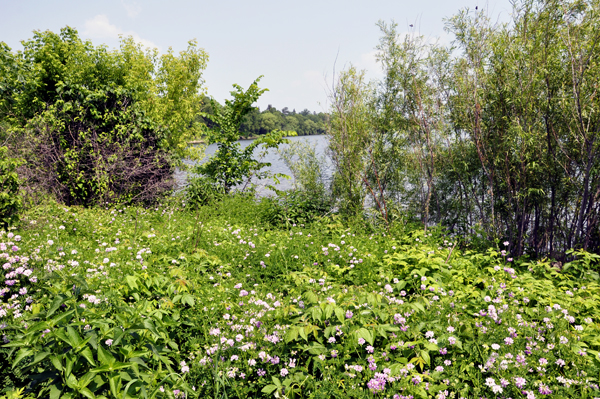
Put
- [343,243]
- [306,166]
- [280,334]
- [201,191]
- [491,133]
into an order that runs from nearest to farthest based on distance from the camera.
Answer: [280,334] < [343,243] < [491,133] < [201,191] < [306,166]

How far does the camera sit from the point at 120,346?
193cm

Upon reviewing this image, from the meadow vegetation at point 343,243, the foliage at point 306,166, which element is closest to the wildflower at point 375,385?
the meadow vegetation at point 343,243

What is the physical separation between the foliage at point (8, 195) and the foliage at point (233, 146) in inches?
191

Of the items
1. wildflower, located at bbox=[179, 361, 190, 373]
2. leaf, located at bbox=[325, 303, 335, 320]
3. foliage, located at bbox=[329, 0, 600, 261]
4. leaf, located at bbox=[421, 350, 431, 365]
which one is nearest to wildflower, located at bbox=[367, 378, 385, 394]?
leaf, located at bbox=[421, 350, 431, 365]

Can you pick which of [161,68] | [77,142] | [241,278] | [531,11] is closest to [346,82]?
[531,11]

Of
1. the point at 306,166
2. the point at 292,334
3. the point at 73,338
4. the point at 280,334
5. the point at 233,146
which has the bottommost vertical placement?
the point at 280,334

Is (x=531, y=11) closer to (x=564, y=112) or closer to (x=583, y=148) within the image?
(x=564, y=112)

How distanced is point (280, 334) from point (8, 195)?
14.4 ft

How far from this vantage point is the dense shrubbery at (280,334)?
1833mm

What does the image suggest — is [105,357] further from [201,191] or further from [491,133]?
[201,191]

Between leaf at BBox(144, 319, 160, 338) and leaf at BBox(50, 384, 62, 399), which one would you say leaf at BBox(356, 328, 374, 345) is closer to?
leaf at BBox(144, 319, 160, 338)

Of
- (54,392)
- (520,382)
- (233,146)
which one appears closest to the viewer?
(54,392)

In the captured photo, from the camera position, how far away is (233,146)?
31.5ft

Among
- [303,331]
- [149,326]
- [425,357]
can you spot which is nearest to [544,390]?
[425,357]
